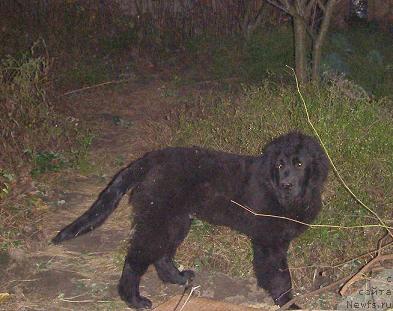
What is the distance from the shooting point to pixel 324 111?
22.4 feet

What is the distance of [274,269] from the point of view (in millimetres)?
4734

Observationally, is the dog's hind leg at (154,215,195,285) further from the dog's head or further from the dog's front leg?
the dog's head

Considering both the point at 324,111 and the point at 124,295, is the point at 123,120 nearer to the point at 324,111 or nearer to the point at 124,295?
the point at 324,111

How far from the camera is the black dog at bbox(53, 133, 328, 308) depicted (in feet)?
15.3

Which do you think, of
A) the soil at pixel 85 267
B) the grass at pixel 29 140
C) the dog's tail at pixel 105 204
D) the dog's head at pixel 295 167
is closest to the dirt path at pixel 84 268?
the soil at pixel 85 267

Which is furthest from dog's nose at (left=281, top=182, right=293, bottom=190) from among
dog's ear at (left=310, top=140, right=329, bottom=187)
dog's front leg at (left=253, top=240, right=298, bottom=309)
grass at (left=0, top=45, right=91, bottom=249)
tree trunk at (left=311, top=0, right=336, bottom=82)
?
tree trunk at (left=311, top=0, right=336, bottom=82)

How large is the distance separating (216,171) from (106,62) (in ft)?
27.2

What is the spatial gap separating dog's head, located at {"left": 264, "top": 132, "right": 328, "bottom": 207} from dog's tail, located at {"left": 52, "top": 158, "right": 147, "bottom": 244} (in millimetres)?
965

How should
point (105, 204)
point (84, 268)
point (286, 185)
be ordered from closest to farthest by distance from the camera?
point (286, 185) < point (105, 204) < point (84, 268)

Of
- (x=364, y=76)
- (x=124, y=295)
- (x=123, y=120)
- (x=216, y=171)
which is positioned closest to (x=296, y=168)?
(x=216, y=171)

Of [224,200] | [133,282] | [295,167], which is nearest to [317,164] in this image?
[295,167]

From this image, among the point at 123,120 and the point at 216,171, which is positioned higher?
the point at 216,171

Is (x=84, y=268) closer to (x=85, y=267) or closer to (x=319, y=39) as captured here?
(x=85, y=267)

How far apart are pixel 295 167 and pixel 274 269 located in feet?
2.46
